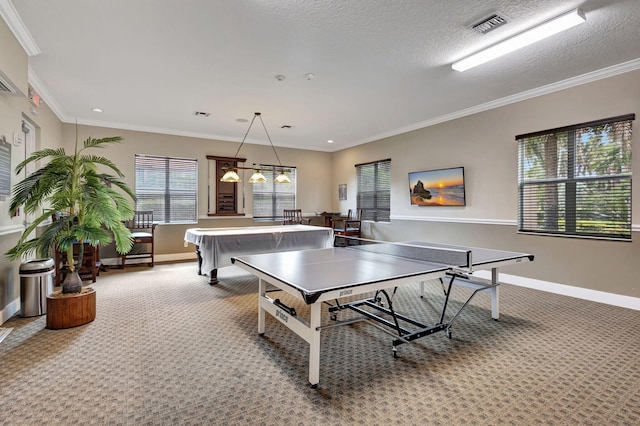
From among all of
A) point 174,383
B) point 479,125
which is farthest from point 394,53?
point 174,383

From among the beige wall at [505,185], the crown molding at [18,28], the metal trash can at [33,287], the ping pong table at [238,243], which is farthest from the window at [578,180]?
the metal trash can at [33,287]

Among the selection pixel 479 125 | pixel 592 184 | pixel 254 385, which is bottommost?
pixel 254 385

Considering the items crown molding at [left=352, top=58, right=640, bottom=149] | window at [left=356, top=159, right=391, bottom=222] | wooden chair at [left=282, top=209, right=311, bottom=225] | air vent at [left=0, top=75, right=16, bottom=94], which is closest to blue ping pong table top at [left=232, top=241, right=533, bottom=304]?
air vent at [left=0, top=75, right=16, bottom=94]

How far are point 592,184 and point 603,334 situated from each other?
1.99 meters

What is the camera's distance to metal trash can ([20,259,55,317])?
10.5ft

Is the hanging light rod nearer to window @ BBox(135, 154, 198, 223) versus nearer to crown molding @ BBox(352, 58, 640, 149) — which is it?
window @ BBox(135, 154, 198, 223)

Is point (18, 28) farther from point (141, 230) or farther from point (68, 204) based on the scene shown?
point (141, 230)

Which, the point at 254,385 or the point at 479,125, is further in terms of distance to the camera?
the point at 479,125

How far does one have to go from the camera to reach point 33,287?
326 centimetres

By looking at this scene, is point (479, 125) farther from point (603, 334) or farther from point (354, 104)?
point (603, 334)

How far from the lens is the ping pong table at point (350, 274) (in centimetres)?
194

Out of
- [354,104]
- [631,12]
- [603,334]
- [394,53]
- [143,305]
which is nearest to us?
[631,12]

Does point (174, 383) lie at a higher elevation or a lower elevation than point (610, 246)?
lower

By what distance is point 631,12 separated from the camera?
8.57 ft
